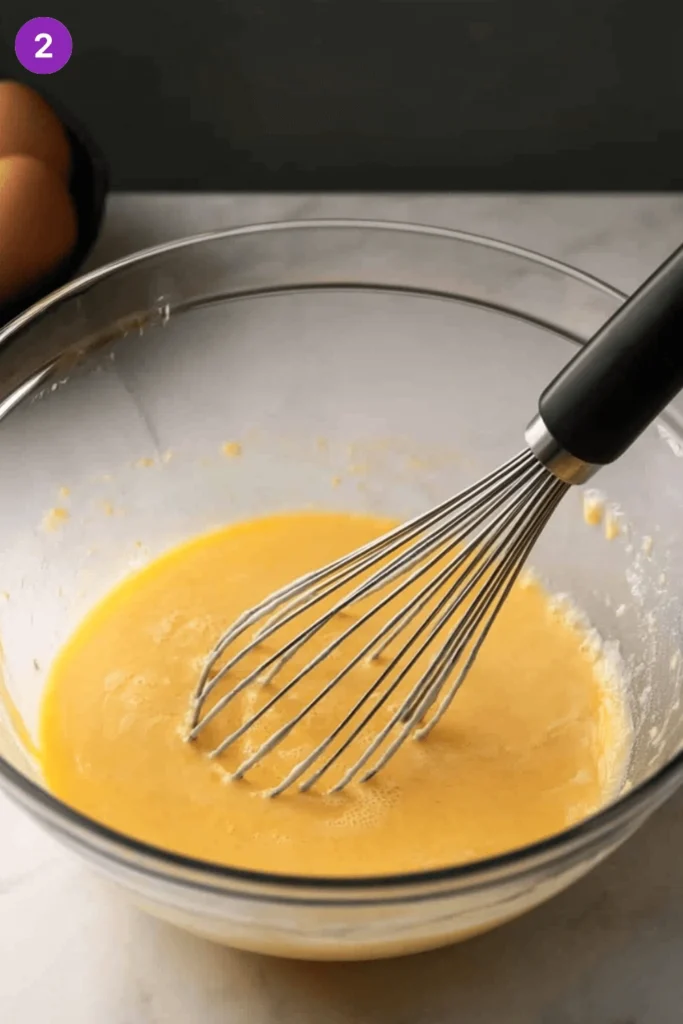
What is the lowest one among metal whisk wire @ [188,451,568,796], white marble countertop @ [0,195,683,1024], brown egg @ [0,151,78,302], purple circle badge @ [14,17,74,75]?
white marble countertop @ [0,195,683,1024]

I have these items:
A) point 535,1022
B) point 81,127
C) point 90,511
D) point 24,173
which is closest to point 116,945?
point 535,1022

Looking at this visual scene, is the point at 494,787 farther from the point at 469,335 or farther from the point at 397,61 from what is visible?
the point at 397,61

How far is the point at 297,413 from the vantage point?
3.90 ft

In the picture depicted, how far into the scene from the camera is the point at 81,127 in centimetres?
130

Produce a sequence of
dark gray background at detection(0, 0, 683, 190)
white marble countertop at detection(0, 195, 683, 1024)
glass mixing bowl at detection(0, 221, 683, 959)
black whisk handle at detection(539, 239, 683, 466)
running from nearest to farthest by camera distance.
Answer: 1. black whisk handle at detection(539, 239, 683, 466)
2. white marble countertop at detection(0, 195, 683, 1024)
3. glass mixing bowl at detection(0, 221, 683, 959)
4. dark gray background at detection(0, 0, 683, 190)

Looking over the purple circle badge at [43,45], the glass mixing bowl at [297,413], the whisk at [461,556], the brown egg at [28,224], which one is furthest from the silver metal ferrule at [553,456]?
the purple circle badge at [43,45]

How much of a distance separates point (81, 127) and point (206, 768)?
746 mm

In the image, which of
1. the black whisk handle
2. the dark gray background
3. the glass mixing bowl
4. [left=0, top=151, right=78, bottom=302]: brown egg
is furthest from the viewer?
the dark gray background

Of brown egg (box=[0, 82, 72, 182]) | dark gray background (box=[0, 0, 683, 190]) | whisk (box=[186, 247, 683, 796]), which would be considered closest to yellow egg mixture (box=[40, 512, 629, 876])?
whisk (box=[186, 247, 683, 796])

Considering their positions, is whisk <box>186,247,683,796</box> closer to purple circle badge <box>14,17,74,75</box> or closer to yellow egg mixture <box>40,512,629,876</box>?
yellow egg mixture <box>40,512,629,876</box>

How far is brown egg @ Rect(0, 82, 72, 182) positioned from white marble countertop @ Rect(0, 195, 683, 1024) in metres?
0.68

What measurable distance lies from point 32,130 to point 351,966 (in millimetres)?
875

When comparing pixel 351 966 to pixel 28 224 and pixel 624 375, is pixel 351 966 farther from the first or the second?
pixel 28 224

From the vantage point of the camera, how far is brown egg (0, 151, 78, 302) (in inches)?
46.0
